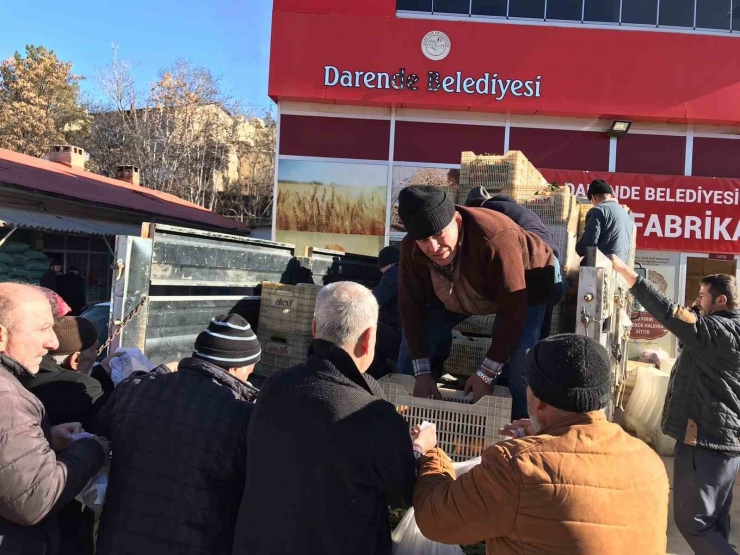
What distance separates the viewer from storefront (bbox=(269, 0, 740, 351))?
10289mm

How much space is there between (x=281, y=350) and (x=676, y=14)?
10675 mm

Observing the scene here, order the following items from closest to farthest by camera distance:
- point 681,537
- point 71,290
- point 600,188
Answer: point 681,537 → point 600,188 → point 71,290

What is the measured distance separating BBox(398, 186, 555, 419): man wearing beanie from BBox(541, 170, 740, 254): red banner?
7.98 meters

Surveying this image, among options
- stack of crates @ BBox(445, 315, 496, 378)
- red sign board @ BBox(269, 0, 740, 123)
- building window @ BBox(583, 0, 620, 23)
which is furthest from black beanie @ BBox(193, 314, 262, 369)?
building window @ BBox(583, 0, 620, 23)

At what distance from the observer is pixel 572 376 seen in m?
1.66

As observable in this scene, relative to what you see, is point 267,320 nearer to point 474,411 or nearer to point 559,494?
point 474,411

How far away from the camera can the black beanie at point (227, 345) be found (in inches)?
83.2

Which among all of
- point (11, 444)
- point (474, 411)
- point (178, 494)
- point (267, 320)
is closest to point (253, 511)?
point (178, 494)

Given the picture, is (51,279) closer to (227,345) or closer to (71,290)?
(71,290)

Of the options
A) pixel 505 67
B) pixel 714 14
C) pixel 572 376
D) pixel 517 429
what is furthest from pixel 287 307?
pixel 714 14

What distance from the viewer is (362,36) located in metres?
10.3

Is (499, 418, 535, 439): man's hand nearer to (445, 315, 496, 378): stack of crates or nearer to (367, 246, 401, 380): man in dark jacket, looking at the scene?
(445, 315, 496, 378): stack of crates

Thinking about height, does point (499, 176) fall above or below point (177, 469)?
above

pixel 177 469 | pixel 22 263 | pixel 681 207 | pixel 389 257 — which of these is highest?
pixel 681 207
